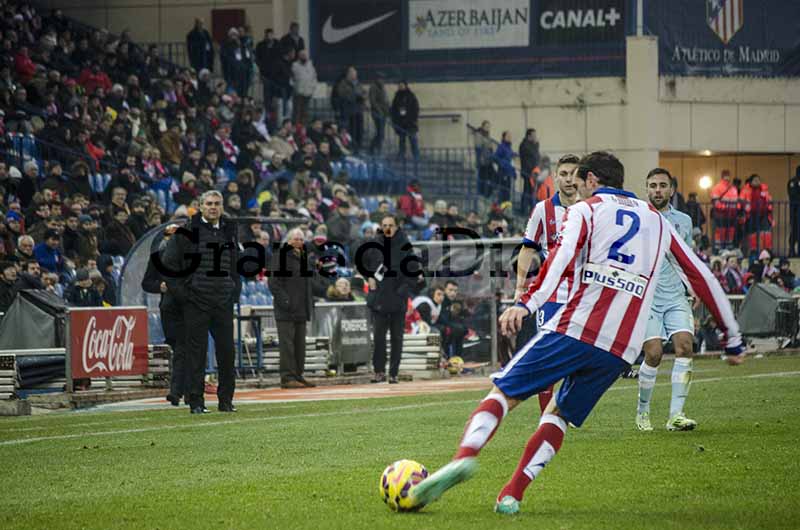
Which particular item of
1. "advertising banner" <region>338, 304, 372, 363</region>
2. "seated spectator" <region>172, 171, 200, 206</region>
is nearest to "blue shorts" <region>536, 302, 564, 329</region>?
"advertising banner" <region>338, 304, 372, 363</region>

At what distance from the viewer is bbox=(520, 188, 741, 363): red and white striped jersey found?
8.00 m

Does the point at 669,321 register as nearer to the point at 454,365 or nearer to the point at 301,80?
the point at 454,365

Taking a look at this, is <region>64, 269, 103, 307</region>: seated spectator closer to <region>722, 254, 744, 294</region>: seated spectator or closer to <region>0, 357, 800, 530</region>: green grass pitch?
<region>0, 357, 800, 530</region>: green grass pitch

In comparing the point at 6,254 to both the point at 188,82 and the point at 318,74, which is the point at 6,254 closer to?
the point at 188,82

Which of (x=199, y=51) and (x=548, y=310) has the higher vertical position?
(x=199, y=51)

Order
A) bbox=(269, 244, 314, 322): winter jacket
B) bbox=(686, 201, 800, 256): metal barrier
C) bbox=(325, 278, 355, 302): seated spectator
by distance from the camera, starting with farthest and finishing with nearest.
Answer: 1. bbox=(686, 201, 800, 256): metal barrier
2. bbox=(325, 278, 355, 302): seated spectator
3. bbox=(269, 244, 314, 322): winter jacket

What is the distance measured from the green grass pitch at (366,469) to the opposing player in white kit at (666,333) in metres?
0.31

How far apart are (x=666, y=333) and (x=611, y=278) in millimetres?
5019

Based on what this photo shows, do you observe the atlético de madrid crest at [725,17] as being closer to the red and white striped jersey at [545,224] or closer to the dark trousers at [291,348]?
the dark trousers at [291,348]

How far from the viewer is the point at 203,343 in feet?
51.7

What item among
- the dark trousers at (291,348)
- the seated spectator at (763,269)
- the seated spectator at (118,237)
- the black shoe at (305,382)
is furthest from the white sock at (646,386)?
the seated spectator at (763,269)

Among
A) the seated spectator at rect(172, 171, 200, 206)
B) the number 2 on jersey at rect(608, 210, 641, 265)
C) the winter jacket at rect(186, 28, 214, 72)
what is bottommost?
the number 2 on jersey at rect(608, 210, 641, 265)

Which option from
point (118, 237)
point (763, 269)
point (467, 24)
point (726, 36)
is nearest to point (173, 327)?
point (118, 237)

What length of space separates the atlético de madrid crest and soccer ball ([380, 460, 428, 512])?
33.8 metres
